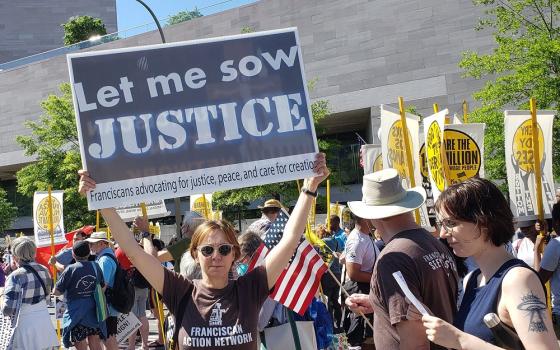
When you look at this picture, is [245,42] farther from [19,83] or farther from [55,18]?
[55,18]

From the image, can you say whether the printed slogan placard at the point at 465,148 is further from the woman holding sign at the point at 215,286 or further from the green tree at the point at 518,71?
the green tree at the point at 518,71

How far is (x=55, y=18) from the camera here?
75438 mm

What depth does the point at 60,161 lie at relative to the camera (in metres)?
33.3

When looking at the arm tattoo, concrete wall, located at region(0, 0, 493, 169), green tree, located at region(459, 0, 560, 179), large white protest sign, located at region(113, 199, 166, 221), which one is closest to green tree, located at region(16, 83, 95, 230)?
concrete wall, located at region(0, 0, 493, 169)

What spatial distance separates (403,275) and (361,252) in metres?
3.41

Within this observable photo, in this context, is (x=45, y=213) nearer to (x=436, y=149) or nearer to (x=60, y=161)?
(x=436, y=149)

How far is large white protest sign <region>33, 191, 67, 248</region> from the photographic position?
12711mm

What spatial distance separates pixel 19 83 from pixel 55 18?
3243 cm

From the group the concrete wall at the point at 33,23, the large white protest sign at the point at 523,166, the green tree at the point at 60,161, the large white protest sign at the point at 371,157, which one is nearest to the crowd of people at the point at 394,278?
the large white protest sign at the point at 523,166

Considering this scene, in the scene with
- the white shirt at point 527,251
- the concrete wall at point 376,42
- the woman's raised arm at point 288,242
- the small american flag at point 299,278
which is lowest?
the white shirt at point 527,251

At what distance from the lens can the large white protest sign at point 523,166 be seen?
25.0ft

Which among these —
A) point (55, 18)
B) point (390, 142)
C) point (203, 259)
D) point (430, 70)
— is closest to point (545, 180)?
point (390, 142)

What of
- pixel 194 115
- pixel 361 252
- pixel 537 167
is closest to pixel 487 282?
pixel 194 115

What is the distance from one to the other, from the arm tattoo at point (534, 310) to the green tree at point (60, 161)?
31139 millimetres
